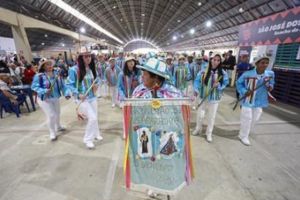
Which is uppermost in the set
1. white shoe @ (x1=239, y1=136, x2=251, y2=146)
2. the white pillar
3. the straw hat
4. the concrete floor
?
the white pillar

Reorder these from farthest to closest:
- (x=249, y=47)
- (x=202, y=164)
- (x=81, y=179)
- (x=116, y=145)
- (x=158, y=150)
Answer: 1. (x=249, y=47)
2. (x=116, y=145)
3. (x=202, y=164)
4. (x=81, y=179)
5. (x=158, y=150)

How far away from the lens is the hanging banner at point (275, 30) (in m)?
6.26

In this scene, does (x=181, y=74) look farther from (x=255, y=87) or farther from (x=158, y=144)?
(x=158, y=144)

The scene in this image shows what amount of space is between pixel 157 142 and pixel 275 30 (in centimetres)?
808

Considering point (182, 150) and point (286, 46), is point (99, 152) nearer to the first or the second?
point (182, 150)

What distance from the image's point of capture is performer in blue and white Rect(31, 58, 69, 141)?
12.0ft

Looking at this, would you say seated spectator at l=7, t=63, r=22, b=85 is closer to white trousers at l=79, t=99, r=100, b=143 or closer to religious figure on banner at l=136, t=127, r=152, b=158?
white trousers at l=79, t=99, r=100, b=143

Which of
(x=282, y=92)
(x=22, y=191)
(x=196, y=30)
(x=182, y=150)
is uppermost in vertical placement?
(x=196, y=30)

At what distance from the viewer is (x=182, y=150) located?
1.54 metres

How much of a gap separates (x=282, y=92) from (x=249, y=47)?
309 cm

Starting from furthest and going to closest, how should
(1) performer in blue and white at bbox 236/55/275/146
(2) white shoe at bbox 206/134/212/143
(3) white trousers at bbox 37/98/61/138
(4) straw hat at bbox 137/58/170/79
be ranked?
1. (2) white shoe at bbox 206/134/212/143
2. (3) white trousers at bbox 37/98/61/138
3. (1) performer in blue and white at bbox 236/55/275/146
4. (4) straw hat at bbox 137/58/170/79

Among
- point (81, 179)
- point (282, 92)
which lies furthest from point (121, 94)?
point (282, 92)

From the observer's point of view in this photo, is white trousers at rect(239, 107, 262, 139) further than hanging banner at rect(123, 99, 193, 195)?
Yes

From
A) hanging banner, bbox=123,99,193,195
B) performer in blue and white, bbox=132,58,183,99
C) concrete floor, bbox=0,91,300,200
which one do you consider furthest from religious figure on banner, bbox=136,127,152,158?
concrete floor, bbox=0,91,300,200
